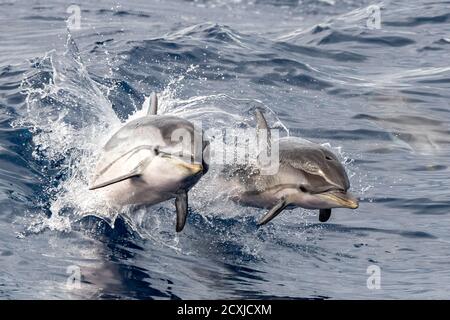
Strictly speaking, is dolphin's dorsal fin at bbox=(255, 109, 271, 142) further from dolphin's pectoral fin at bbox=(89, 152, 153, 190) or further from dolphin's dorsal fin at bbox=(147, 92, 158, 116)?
dolphin's pectoral fin at bbox=(89, 152, 153, 190)

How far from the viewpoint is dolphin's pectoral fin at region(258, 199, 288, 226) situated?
10312mm

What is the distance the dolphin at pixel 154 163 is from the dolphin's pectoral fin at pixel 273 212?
2.84 feet

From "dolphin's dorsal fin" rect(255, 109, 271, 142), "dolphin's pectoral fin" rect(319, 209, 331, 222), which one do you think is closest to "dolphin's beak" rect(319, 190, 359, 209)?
"dolphin's pectoral fin" rect(319, 209, 331, 222)

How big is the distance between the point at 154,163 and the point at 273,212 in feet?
4.81

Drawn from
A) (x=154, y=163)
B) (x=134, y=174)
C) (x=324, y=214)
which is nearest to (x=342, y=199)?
(x=324, y=214)

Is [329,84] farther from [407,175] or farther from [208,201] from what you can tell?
[208,201]

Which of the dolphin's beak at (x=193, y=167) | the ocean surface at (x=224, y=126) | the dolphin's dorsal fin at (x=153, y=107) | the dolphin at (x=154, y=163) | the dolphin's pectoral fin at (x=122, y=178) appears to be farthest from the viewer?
the dolphin's dorsal fin at (x=153, y=107)

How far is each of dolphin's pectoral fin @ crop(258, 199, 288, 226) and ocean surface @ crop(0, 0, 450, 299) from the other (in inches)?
19.0

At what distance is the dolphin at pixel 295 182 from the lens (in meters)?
10.2

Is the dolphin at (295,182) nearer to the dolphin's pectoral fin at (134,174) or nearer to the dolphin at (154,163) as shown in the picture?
the dolphin at (154,163)

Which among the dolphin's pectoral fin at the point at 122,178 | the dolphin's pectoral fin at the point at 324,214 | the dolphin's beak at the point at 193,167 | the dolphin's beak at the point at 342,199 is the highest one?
the dolphin's beak at the point at 193,167

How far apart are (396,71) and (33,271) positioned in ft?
39.5

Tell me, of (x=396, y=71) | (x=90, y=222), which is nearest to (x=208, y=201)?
(x=90, y=222)

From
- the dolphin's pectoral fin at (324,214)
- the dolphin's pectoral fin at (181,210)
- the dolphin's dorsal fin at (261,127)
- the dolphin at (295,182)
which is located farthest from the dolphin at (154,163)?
the dolphin's pectoral fin at (324,214)
